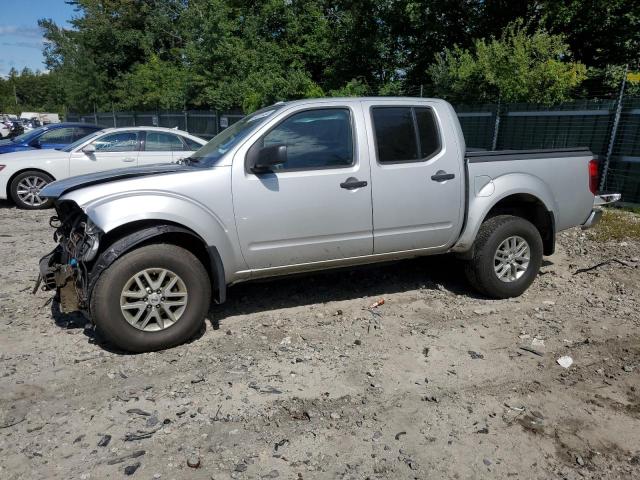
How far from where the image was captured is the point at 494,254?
505 cm

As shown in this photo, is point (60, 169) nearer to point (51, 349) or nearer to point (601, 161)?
point (51, 349)

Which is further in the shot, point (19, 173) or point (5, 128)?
point (5, 128)

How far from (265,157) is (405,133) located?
1.43m

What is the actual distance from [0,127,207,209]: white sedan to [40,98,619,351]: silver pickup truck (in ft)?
18.6

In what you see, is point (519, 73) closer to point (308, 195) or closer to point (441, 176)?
point (441, 176)

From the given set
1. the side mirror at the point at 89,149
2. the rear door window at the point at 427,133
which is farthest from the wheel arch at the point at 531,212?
the side mirror at the point at 89,149

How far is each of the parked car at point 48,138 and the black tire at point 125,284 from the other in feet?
27.7

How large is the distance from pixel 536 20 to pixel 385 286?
49.2 feet

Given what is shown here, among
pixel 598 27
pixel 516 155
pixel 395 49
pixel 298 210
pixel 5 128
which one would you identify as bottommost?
pixel 5 128

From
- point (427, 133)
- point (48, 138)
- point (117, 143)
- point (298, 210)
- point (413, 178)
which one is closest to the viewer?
point (298, 210)

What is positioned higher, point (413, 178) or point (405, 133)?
point (405, 133)

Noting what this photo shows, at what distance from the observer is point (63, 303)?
3.99 metres

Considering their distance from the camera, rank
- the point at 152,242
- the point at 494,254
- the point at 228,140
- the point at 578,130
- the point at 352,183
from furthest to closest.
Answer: the point at 578,130
the point at 494,254
the point at 228,140
the point at 352,183
the point at 152,242

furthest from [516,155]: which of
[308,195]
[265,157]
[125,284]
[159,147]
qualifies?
[159,147]
